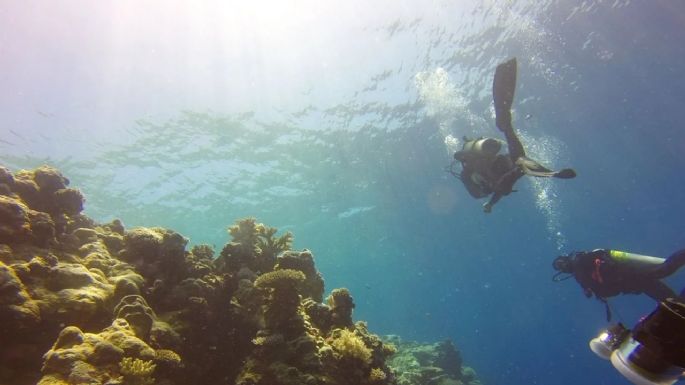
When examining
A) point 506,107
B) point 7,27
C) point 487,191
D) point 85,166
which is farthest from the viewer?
point 85,166

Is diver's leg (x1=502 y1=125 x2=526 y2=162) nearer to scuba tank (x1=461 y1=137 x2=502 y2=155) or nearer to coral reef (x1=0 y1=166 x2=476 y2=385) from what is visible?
scuba tank (x1=461 y1=137 x2=502 y2=155)

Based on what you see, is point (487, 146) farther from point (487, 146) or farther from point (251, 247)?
point (251, 247)

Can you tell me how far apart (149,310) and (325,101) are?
20.6 m


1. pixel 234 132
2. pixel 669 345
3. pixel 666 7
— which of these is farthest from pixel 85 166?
pixel 666 7

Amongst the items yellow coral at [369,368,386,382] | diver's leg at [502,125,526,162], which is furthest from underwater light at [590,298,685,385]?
diver's leg at [502,125,526,162]

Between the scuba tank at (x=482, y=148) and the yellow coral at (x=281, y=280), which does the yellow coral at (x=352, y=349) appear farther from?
the scuba tank at (x=482, y=148)

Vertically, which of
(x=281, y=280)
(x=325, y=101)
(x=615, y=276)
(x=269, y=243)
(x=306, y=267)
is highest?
(x=325, y=101)

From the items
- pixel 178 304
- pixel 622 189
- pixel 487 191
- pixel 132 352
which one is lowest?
pixel 132 352

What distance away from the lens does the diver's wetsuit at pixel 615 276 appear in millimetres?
9664

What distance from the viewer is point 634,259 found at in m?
9.85

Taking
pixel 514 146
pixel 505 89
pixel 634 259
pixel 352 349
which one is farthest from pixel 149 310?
pixel 634 259

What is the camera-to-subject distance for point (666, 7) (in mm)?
19953

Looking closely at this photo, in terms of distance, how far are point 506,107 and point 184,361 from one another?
811 cm

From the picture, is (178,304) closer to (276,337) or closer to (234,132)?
(276,337)
